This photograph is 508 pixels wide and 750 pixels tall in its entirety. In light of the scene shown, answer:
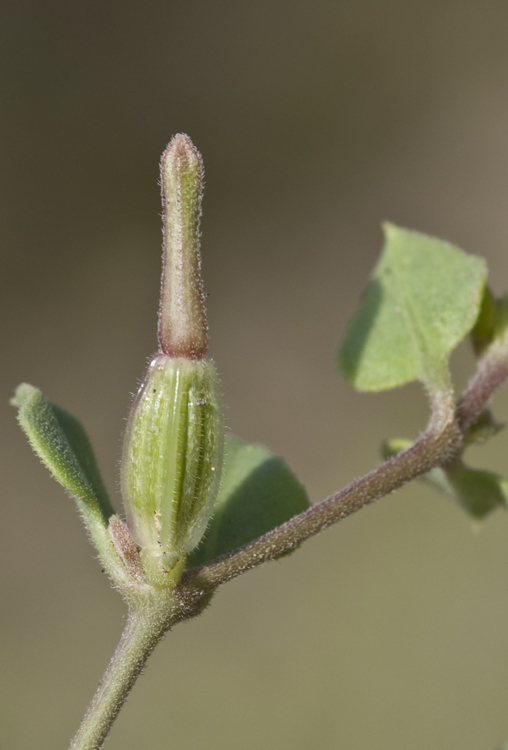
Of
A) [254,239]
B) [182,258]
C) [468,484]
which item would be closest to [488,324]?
[468,484]

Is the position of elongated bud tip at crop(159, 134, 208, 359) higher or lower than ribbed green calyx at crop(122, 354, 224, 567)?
higher

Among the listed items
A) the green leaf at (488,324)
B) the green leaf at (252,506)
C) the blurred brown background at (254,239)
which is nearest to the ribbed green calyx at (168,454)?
the green leaf at (252,506)

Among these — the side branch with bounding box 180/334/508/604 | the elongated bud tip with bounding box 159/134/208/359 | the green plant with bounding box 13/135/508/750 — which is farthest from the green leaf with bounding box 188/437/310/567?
the elongated bud tip with bounding box 159/134/208/359

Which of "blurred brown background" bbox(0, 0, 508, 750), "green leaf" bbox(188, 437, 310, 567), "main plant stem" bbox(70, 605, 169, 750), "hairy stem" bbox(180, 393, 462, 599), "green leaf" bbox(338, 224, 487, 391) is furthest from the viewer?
"blurred brown background" bbox(0, 0, 508, 750)

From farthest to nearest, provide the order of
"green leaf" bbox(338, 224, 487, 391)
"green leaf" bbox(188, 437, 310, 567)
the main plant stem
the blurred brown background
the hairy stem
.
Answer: the blurred brown background < "green leaf" bbox(338, 224, 487, 391) < "green leaf" bbox(188, 437, 310, 567) < the hairy stem < the main plant stem

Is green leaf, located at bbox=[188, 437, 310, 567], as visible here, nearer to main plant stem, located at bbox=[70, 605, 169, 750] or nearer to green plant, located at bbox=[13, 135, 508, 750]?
green plant, located at bbox=[13, 135, 508, 750]

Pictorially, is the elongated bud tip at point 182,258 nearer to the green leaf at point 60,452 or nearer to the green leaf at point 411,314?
the green leaf at point 60,452

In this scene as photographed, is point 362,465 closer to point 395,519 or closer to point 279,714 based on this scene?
point 395,519
